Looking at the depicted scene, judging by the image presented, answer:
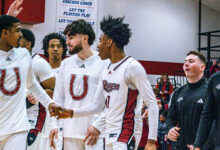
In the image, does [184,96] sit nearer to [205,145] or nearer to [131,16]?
[205,145]

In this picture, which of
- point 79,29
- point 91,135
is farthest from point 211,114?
point 79,29

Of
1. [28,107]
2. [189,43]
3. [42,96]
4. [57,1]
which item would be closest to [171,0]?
[189,43]

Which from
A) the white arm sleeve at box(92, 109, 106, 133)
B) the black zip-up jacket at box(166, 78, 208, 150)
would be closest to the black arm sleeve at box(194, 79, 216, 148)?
the black zip-up jacket at box(166, 78, 208, 150)

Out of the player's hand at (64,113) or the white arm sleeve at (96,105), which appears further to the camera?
the white arm sleeve at (96,105)

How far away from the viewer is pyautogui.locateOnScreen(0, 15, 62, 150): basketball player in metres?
4.36

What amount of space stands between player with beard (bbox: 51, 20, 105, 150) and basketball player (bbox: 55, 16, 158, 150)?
1.17ft

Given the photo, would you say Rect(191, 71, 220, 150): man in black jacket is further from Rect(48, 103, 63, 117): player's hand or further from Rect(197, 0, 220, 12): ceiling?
Rect(197, 0, 220, 12): ceiling

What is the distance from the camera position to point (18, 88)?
177 inches

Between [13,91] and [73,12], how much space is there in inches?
459

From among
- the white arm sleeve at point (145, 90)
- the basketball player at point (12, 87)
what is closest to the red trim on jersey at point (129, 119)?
the white arm sleeve at point (145, 90)

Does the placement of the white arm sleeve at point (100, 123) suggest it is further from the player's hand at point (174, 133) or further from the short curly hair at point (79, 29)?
the short curly hair at point (79, 29)

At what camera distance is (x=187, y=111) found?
5125 mm

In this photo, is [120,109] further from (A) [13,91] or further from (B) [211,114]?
(A) [13,91]

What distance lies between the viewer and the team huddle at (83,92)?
173 inches
